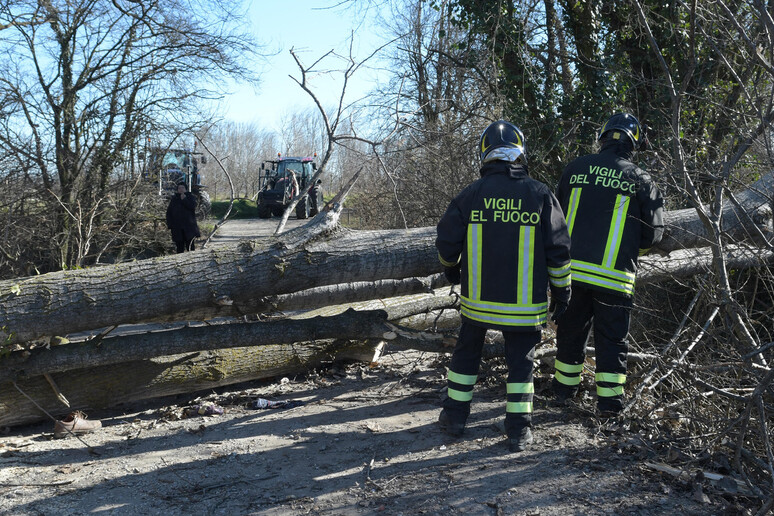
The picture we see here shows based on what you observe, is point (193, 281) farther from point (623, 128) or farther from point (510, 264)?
point (623, 128)

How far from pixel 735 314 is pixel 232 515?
9.43 ft

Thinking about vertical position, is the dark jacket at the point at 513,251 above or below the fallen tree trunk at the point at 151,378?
above

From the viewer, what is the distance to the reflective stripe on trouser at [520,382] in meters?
3.66

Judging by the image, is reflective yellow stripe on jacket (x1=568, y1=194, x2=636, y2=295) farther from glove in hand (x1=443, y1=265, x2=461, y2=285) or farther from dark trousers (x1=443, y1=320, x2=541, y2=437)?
glove in hand (x1=443, y1=265, x2=461, y2=285)

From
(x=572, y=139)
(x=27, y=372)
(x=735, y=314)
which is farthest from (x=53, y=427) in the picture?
(x=572, y=139)

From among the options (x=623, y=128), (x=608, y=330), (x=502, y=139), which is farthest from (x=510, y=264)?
(x=623, y=128)

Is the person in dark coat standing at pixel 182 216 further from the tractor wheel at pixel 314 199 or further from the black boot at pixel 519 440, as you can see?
the tractor wheel at pixel 314 199

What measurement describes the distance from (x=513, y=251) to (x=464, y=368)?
0.78 metres

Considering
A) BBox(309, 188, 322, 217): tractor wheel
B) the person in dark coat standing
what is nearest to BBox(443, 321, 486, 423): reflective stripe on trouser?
the person in dark coat standing

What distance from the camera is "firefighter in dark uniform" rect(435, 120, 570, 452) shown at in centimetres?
365

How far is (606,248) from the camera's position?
4.09 metres

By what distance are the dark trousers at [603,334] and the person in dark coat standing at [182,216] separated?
747 centimetres

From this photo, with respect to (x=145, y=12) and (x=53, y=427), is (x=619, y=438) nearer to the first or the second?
(x=53, y=427)

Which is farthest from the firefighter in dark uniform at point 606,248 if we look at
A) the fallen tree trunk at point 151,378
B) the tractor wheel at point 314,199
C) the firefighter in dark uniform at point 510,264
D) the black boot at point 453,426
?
the tractor wheel at point 314,199
